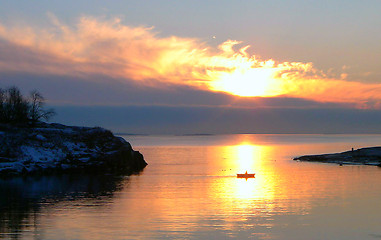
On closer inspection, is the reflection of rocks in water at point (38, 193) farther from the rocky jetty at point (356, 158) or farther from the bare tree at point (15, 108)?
the rocky jetty at point (356, 158)

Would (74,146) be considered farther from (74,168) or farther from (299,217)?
(299,217)

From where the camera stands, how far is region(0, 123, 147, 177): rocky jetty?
3890 inches

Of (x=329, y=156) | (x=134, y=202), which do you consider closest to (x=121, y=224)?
(x=134, y=202)

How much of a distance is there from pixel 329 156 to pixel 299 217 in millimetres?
102315

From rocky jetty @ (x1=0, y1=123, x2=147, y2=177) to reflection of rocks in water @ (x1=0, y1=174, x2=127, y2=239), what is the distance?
6634mm

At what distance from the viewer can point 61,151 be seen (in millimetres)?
105562

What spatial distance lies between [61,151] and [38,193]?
119 feet

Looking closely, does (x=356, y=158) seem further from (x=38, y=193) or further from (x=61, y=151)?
(x=38, y=193)

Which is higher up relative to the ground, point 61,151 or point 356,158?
point 61,151

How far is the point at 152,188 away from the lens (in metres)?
77.2

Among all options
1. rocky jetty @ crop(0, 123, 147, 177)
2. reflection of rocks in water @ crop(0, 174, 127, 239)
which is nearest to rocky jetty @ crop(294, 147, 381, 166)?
rocky jetty @ crop(0, 123, 147, 177)

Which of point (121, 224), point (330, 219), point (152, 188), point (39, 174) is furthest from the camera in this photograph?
point (39, 174)

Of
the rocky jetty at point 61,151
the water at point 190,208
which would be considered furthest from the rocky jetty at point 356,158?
the rocky jetty at point 61,151

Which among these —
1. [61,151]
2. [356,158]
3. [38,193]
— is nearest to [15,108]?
[61,151]
